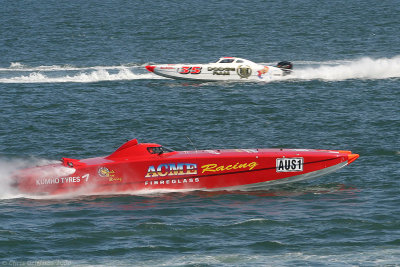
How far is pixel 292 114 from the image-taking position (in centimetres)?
3591

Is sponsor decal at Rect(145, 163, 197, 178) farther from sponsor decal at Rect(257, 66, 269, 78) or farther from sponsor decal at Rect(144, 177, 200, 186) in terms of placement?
sponsor decal at Rect(257, 66, 269, 78)

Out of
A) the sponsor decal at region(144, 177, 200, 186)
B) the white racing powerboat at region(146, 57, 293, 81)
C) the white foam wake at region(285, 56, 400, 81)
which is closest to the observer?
the sponsor decal at region(144, 177, 200, 186)

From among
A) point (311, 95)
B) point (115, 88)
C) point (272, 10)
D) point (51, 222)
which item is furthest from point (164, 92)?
point (272, 10)

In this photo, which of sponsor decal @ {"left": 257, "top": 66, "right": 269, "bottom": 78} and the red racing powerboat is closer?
the red racing powerboat

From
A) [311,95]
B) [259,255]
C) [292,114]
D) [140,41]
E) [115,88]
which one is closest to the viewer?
[259,255]

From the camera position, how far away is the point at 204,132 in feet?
108

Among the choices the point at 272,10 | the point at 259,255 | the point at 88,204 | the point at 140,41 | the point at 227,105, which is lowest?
the point at 259,255

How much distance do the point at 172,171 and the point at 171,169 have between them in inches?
3.1

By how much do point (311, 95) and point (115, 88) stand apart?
37.0ft

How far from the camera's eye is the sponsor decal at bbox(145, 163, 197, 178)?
23.6 m

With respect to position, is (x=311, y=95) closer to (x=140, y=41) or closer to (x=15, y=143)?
(x=15, y=143)

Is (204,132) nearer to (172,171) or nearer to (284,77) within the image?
(172,171)

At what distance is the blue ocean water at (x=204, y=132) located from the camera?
18953 mm

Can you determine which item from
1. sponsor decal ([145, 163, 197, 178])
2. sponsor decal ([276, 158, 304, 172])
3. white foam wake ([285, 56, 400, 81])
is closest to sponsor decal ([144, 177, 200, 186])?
sponsor decal ([145, 163, 197, 178])
